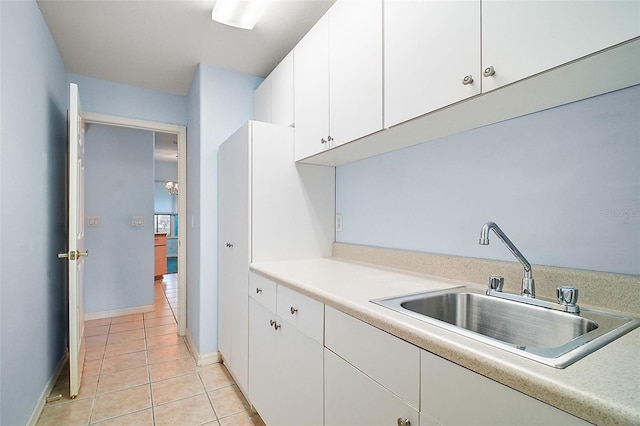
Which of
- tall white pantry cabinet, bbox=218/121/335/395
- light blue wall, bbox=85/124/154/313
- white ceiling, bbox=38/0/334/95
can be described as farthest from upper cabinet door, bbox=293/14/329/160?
light blue wall, bbox=85/124/154/313

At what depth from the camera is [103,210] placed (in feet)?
12.0

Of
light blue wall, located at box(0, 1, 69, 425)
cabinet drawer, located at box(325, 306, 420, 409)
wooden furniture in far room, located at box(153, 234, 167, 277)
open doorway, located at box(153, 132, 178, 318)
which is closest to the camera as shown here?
cabinet drawer, located at box(325, 306, 420, 409)

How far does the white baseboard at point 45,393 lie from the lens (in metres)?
1.76

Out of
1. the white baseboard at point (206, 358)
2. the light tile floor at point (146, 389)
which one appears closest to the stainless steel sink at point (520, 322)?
the light tile floor at point (146, 389)

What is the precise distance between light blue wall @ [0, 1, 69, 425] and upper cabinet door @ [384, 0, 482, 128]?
5.69 ft

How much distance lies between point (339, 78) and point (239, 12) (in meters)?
0.85

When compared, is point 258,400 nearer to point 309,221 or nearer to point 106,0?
point 309,221

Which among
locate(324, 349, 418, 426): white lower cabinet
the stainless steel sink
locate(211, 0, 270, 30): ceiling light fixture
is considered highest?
locate(211, 0, 270, 30): ceiling light fixture

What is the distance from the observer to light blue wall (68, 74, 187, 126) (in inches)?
110

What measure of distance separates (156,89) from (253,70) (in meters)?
1.07

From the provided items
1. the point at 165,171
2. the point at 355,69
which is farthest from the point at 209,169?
the point at 165,171

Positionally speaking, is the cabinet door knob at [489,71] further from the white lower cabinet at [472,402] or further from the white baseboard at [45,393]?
the white baseboard at [45,393]

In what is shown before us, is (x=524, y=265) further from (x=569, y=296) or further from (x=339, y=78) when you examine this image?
(x=339, y=78)

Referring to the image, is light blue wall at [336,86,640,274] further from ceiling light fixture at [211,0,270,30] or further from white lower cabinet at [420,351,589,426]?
ceiling light fixture at [211,0,270,30]
